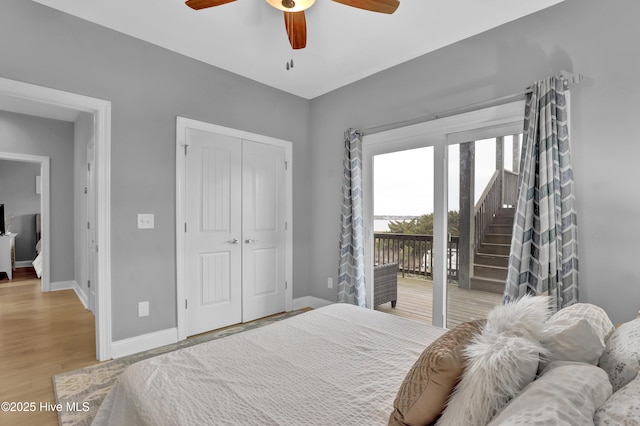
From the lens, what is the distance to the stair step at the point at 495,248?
2.64m

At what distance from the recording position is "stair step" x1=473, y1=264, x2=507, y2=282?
2668 millimetres

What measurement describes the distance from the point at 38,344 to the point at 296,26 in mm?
3579

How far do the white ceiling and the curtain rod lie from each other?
619 millimetres

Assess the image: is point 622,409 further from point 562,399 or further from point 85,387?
point 85,387

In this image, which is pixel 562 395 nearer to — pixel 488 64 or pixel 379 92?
pixel 488 64

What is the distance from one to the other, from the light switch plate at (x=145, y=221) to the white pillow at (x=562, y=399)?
2.93m

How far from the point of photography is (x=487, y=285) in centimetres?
276

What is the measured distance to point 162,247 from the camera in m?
2.96

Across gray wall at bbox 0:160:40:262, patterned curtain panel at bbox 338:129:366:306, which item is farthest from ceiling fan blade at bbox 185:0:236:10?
gray wall at bbox 0:160:40:262

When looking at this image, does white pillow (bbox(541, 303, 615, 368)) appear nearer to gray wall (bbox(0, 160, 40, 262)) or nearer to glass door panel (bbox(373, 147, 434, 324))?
glass door panel (bbox(373, 147, 434, 324))

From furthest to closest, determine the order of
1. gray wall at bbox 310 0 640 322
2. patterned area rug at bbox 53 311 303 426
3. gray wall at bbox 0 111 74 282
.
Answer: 1. gray wall at bbox 0 111 74 282
2. gray wall at bbox 310 0 640 322
3. patterned area rug at bbox 53 311 303 426

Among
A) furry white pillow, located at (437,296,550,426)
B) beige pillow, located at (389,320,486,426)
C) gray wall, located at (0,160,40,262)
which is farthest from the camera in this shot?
gray wall, located at (0,160,40,262)

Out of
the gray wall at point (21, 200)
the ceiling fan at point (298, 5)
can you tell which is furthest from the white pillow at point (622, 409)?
the gray wall at point (21, 200)

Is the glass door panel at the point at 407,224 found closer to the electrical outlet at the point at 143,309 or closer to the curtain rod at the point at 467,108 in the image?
the curtain rod at the point at 467,108
